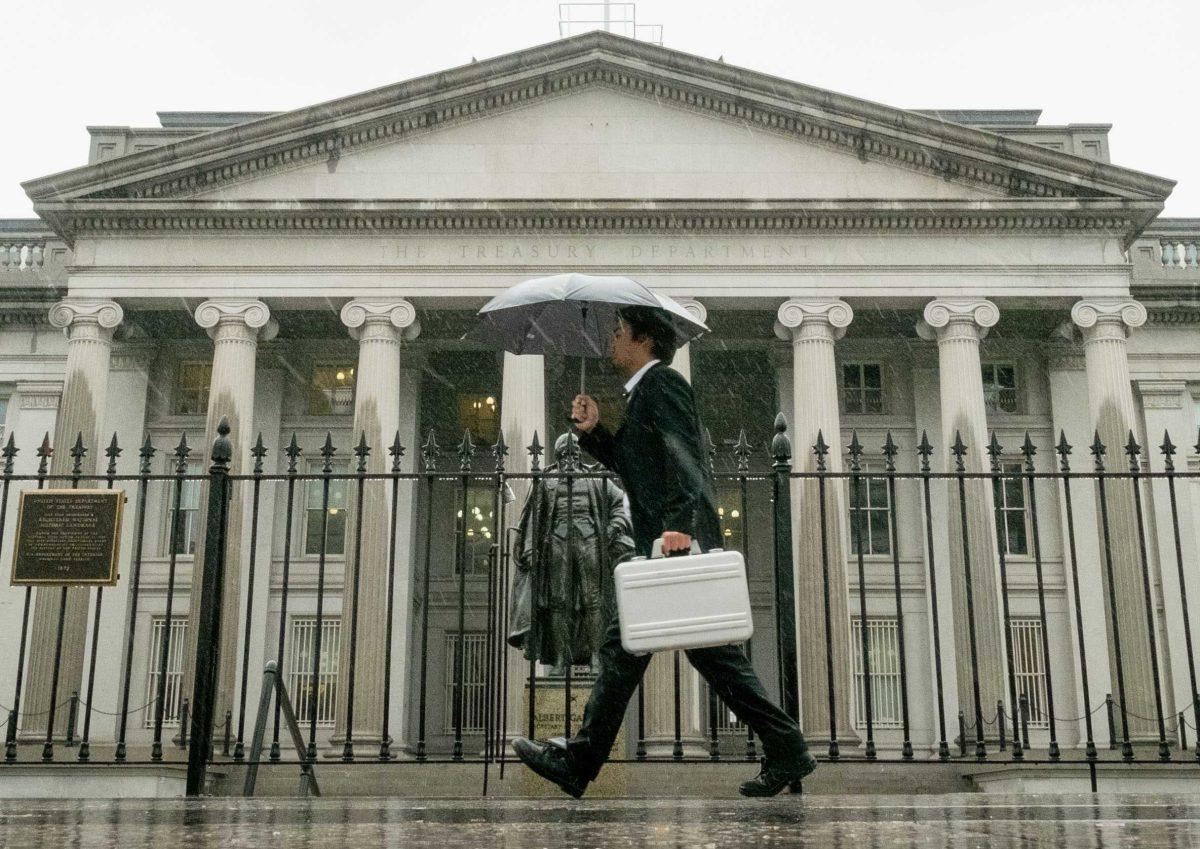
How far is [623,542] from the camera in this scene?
1155 centimetres

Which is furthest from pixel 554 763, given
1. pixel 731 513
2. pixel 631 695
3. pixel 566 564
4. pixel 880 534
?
pixel 880 534

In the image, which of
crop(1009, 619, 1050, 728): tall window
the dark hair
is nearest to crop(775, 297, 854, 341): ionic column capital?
crop(1009, 619, 1050, 728): tall window

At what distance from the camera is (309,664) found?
27.9m

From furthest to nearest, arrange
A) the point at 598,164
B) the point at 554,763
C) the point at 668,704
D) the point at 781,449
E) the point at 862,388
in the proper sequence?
the point at 862,388
the point at 598,164
the point at 668,704
the point at 781,449
the point at 554,763

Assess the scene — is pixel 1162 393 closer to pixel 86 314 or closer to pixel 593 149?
pixel 593 149

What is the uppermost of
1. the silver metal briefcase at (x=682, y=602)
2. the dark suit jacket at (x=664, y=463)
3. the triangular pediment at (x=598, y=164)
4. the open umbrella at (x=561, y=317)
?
the triangular pediment at (x=598, y=164)

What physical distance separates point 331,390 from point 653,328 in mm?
25406

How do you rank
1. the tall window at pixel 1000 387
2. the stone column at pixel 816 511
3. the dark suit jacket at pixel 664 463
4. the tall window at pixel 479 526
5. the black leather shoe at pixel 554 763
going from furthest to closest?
the tall window at pixel 1000 387 < the tall window at pixel 479 526 < the stone column at pixel 816 511 < the black leather shoe at pixel 554 763 < the dark suit jacket at pixel 664 463

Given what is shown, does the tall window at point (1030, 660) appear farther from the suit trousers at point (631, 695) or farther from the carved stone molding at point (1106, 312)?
the suit trousers at point (631, 695)

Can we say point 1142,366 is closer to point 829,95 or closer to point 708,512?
point 829,95

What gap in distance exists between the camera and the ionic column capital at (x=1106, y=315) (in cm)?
2570

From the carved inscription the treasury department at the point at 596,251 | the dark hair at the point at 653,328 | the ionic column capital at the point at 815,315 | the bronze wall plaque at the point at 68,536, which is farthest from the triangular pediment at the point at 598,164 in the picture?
the dark hair at the point at 653,328

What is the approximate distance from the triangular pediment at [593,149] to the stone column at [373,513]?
301 centimetres

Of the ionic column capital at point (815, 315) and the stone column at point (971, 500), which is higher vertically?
the ionic column capital at point (815, 315)
